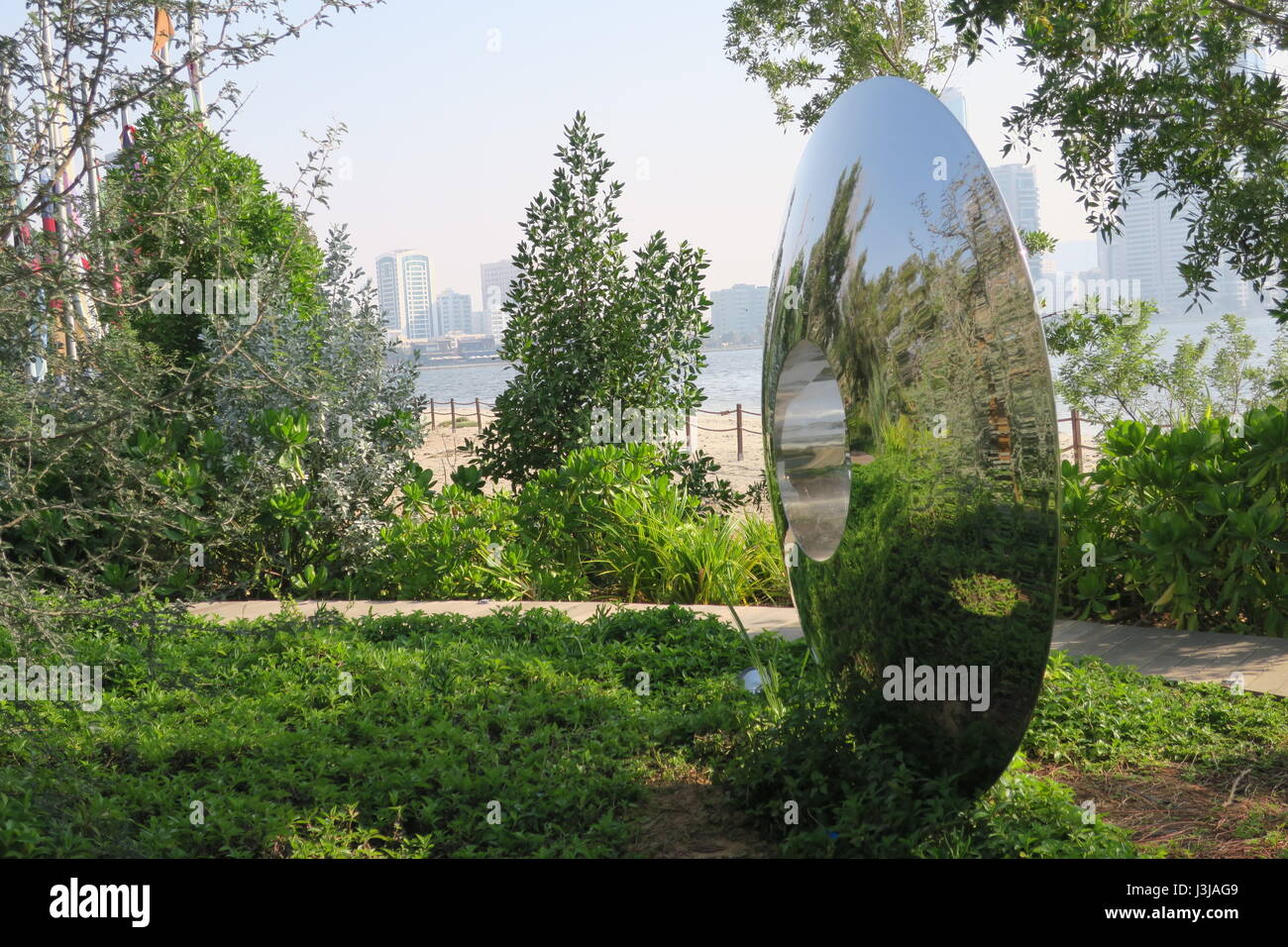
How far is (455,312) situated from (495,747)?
104341 mm

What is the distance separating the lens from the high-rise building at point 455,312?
10225 centimetres

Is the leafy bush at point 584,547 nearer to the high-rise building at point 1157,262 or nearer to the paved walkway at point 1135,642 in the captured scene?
the paved walkway at point 1135,642

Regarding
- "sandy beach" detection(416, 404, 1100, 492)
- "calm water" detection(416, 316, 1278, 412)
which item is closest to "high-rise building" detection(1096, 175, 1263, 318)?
"calm water" detection(416, 316, 1278, 412)

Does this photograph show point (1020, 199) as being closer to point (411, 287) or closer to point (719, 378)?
point (719, 378)

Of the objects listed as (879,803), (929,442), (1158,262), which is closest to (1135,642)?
(879,803)

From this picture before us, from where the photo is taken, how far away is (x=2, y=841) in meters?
3.17

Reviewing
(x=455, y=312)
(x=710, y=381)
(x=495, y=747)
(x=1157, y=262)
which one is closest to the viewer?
(x=495, y=747)

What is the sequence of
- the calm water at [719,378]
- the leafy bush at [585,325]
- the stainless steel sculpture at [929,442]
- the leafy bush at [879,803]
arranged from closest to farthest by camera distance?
the stainless steel sculpture at [929,442] < the leafy bush at [879,803] < the leafy bush at [585,325] < the calm water at [719,378]

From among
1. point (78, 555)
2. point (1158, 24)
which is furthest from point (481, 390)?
point (1158, 24)

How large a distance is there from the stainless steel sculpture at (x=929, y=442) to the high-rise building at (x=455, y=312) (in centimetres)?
10006

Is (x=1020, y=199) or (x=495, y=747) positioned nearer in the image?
(x=495, y=747)

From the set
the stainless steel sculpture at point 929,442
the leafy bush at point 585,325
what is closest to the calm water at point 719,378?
the leafy bush at point 585,325

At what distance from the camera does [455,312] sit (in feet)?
345
